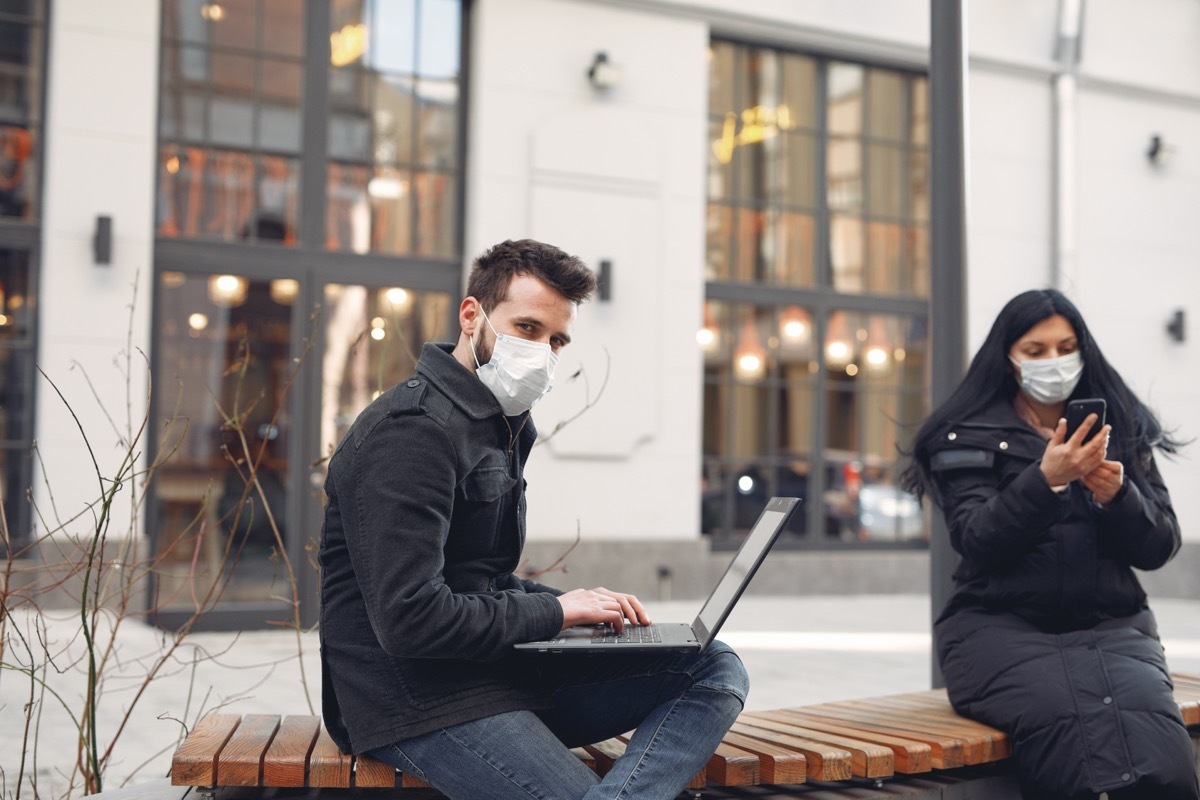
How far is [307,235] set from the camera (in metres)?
9.16

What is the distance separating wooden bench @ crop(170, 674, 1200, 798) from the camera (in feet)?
8.62

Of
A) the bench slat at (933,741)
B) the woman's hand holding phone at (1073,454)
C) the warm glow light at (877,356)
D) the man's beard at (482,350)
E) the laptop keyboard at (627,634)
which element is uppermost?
the warm glow light at (877,356)

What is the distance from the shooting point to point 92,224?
326 inches

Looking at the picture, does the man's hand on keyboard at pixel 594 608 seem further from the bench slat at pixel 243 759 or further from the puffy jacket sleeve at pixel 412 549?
the bench slat at pixel 243 759

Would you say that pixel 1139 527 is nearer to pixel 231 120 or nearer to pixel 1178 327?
pixel 231 120

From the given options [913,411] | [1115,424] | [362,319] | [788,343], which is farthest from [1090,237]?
[1115,424]

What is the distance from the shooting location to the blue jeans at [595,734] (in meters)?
2.50

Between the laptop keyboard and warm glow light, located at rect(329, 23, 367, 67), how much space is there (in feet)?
24.2

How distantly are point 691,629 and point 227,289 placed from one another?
22.1 ft

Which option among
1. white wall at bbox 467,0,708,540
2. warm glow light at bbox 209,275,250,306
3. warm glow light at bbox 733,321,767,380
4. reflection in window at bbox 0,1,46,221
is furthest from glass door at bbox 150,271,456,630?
warm glow light at bbox 733,321,767,380

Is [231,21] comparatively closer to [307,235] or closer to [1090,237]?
[307,235]

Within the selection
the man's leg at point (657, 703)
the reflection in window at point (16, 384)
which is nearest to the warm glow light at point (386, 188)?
the reflection in window at point (16, 384)

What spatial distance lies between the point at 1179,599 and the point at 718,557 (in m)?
5.03

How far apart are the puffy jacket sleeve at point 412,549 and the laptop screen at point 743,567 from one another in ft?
1.46
